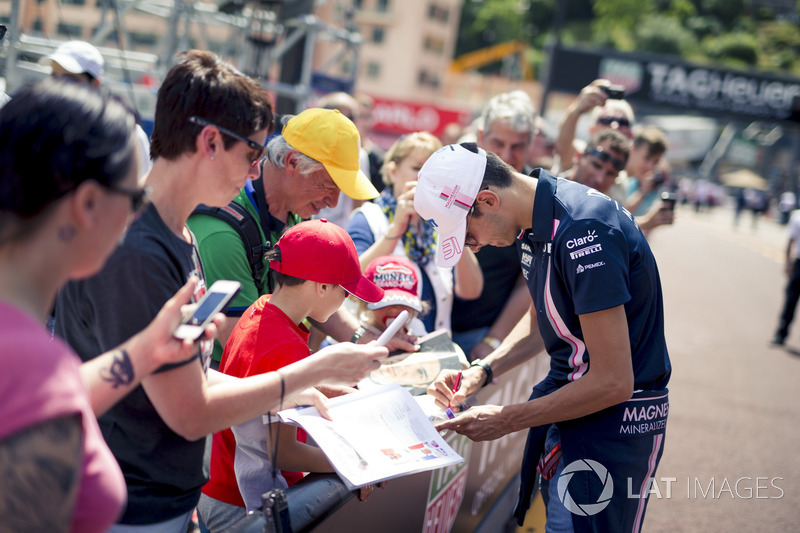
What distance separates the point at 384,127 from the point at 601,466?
109ft

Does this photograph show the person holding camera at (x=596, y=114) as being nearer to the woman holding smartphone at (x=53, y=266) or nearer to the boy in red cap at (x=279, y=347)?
the boy in red cap at (x=279, y=347)

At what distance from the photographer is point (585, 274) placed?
2250mm

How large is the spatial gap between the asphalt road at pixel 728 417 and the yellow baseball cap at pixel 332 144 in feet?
10.2

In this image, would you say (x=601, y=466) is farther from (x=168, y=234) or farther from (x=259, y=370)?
(x=168, y=234)

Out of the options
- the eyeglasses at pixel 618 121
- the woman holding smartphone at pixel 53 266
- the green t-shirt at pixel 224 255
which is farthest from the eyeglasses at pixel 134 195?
the eyeglasses at pixel 618 121

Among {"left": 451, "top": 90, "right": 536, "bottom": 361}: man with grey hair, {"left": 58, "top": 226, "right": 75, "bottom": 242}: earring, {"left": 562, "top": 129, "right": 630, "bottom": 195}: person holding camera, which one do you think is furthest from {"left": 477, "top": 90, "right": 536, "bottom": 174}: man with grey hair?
{"left": 58, "top": 226, "right": 75, "bottom": 242}: earring

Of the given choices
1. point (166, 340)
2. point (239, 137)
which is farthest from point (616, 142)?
point (166, 340)

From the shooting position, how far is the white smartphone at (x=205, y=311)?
1.43 meters

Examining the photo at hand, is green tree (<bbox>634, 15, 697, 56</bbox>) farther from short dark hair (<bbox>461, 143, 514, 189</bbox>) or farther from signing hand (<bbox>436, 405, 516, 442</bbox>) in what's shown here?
signing hand (<bbox>436, 405, 516, 442</bbox>)

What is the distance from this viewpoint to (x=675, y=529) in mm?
4480

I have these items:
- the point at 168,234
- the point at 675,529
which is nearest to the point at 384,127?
the point at 675,529

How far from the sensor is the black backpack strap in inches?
104

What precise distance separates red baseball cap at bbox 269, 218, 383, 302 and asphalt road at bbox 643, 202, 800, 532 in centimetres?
322

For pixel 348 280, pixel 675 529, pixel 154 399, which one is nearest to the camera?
pixel 154 399
